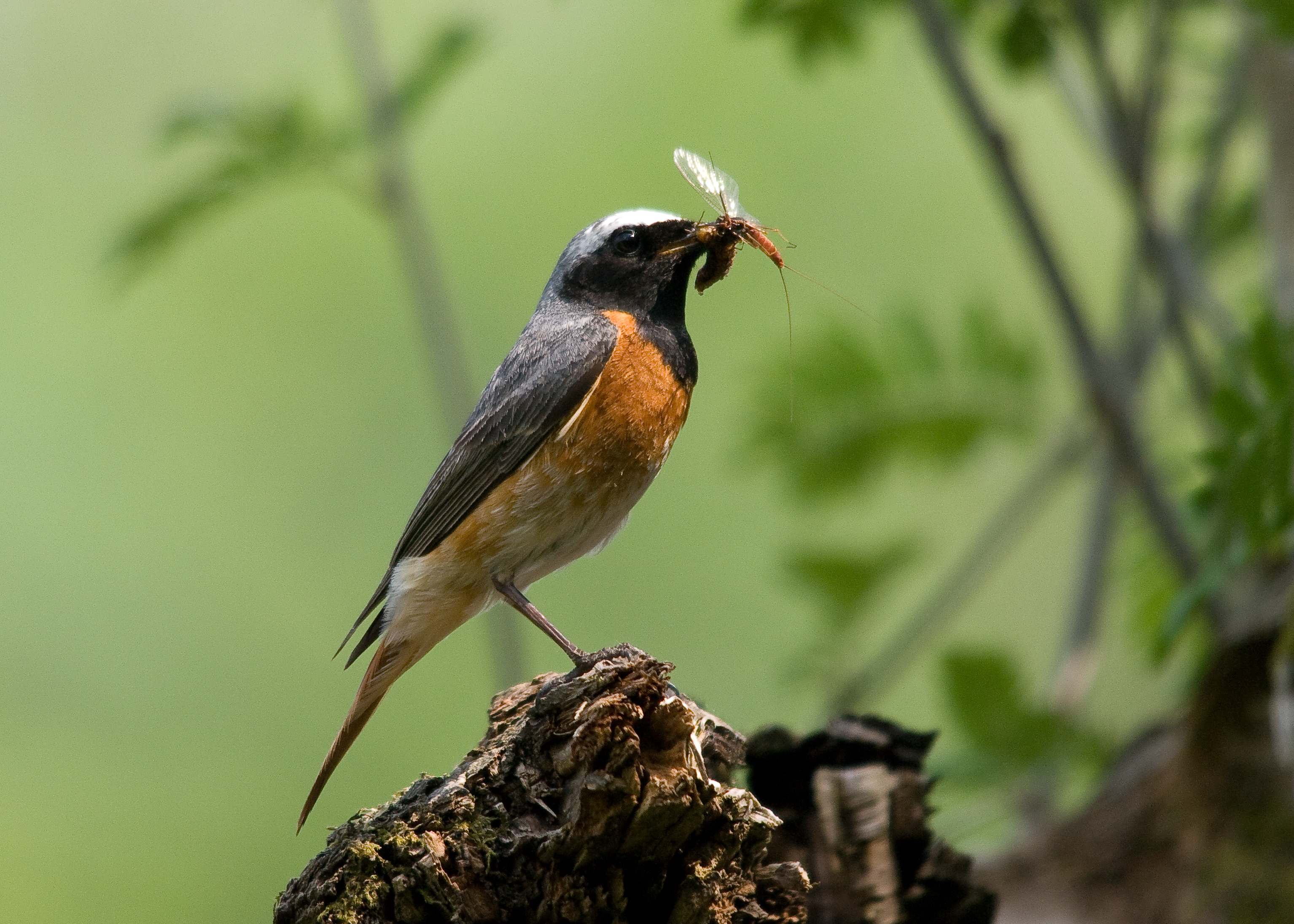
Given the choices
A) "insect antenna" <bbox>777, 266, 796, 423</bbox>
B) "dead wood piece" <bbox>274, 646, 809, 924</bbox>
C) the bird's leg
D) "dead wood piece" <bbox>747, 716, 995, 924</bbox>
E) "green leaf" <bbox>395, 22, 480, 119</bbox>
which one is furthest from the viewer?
"green leaf" <bbox>395, 22, 480, 119</bbox>

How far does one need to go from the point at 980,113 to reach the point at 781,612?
14.6 feet

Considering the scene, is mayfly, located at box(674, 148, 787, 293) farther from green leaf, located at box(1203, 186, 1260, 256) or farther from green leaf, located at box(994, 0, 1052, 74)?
green leaf, located at box(1203, 186, 1260, 256)

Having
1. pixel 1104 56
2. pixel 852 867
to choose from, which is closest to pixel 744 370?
pixel 1104 56

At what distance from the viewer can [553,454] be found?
2830 millimetres

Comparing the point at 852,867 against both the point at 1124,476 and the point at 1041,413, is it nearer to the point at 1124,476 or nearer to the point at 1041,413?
the point at 1124,476

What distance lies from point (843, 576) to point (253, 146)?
2.80m

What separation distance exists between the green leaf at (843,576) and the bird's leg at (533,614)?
180cm

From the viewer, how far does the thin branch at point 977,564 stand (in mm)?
4480

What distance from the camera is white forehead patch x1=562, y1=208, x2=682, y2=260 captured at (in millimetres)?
3094

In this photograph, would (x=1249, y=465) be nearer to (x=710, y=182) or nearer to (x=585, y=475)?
(x=710, y=182)

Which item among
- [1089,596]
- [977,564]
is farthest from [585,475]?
[1089,596]

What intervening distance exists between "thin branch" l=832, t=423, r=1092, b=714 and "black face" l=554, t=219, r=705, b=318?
197 cm

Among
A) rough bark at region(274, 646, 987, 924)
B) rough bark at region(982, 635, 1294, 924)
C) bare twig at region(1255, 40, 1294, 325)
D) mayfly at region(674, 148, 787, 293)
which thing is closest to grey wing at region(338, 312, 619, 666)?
mayfly at region(674, 148, 787, 293)

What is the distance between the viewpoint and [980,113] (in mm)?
3797
